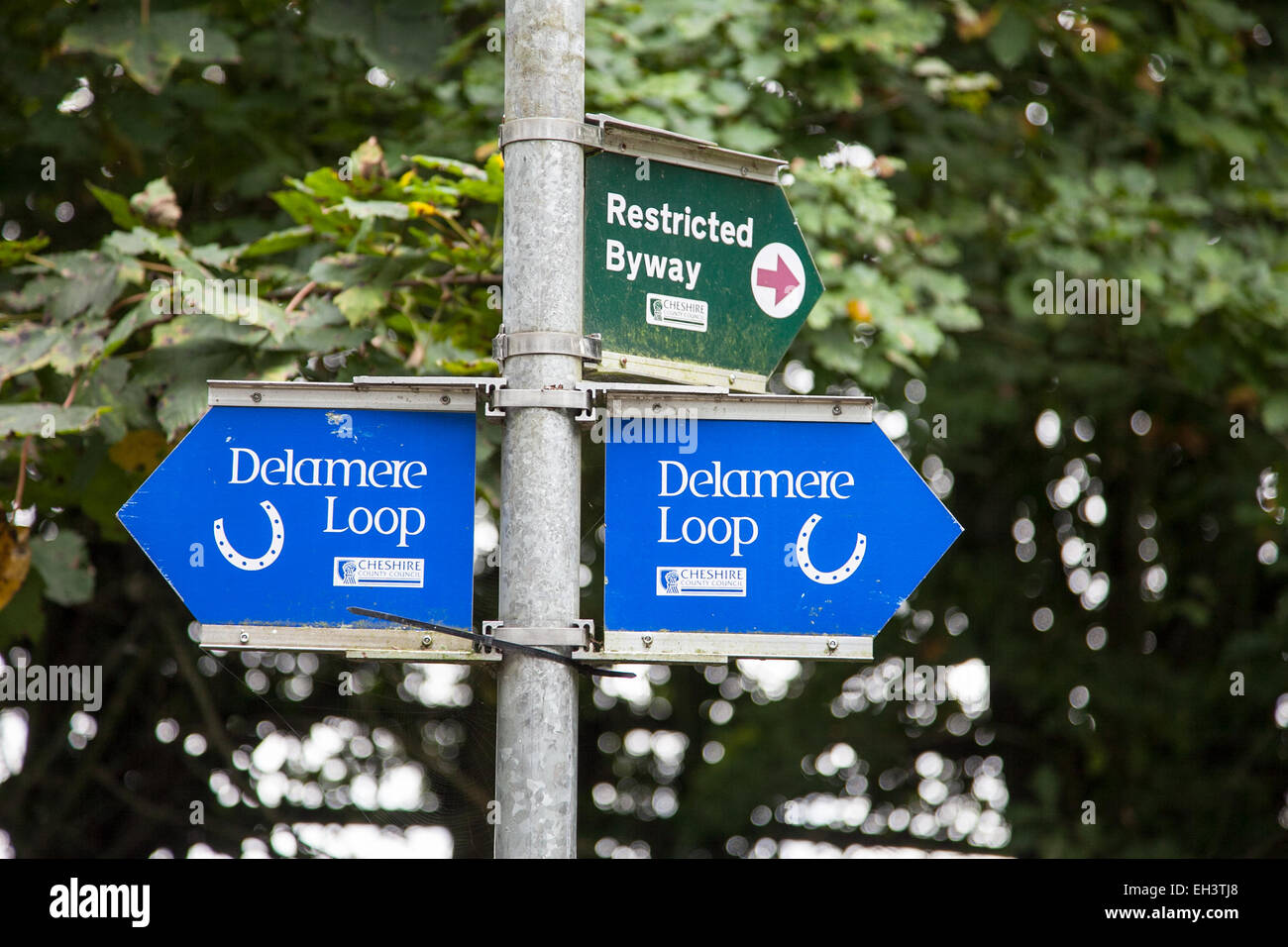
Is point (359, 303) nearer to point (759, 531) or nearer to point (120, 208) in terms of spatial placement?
point (120, 208)

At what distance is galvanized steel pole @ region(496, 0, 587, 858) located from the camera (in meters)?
2.18

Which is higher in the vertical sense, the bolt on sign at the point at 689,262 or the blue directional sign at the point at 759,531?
the bolt on sign at the point at 689,262

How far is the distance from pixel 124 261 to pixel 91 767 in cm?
475

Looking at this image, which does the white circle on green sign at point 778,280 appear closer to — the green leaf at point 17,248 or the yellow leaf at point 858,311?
the green leaf at point 17,248

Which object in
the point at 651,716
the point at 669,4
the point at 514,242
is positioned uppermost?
the point at 669,4

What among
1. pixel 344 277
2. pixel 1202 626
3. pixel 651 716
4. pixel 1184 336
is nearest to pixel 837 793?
pixel 651 716

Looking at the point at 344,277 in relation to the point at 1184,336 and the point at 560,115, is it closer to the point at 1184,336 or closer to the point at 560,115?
the point at 560,115

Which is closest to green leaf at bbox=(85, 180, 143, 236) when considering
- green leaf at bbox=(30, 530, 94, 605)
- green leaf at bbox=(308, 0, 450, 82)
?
green leaf at bbox=(30, 530, 94, 605)

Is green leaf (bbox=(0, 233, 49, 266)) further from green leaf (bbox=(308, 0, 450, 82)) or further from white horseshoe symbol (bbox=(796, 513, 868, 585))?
white horseshoe symbol (bbox=(796, 513, 868, 585))

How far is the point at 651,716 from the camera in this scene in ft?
32.8

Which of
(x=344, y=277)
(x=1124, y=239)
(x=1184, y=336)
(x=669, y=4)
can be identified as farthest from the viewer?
(x=1184, y=336)

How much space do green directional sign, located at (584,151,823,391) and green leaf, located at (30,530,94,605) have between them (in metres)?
2.42

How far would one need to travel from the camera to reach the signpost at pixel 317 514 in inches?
92.0

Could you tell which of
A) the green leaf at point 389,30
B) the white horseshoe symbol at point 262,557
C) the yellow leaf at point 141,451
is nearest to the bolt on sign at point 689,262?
the white horseshoe symbol at point 262,557
